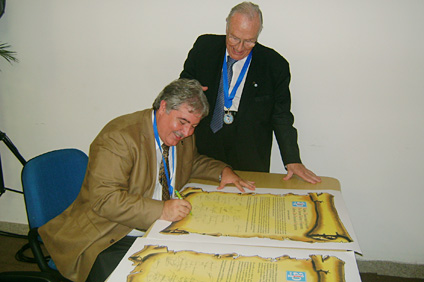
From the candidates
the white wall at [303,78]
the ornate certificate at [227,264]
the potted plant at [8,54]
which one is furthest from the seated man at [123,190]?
the potted plant at [8,54]

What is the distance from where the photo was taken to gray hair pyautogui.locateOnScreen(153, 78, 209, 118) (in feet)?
6.05

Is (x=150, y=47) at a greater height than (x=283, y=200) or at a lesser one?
greater

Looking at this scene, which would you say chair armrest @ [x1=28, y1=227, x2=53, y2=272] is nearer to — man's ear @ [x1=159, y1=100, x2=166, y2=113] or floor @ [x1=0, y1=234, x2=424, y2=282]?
man's ear @ [x1=159, y1=100, x2=166, y2=113]

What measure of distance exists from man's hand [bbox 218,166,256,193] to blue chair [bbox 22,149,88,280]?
758 mm

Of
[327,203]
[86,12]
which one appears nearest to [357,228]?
[327,203]

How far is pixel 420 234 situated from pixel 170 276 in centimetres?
240

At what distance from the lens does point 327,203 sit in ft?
6.02

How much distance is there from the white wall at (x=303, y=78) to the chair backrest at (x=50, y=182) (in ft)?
3.28

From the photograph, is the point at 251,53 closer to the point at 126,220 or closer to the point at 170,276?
the point at 126,220

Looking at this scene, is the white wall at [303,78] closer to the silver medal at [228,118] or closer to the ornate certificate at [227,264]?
the silver medal at [228,118]

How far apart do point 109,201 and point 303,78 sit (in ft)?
5.45

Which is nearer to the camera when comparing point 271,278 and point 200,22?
point 271,278

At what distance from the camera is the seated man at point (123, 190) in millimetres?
1714

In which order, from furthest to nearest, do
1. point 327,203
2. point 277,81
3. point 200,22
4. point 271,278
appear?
point 200,22
point 277,81
point 327,203
point 271,278
